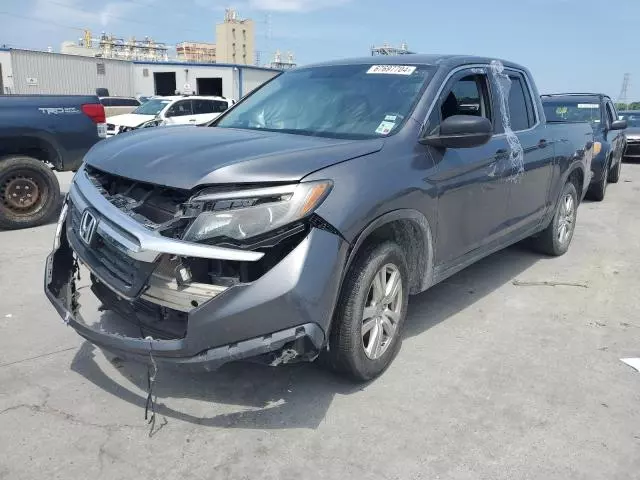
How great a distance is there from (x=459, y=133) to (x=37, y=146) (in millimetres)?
5546

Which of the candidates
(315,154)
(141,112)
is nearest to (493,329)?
(315,154)

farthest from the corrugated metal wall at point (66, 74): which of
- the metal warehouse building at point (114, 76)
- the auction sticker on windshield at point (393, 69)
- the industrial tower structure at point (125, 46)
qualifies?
the industrial tower structure at point (125, 46)

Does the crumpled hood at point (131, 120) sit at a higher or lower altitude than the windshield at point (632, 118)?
lower

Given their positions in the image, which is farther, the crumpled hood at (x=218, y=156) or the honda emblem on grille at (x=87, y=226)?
the honda emblem on grille at (x=87, y=226)

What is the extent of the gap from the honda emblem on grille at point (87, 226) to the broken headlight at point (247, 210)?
2.10ft

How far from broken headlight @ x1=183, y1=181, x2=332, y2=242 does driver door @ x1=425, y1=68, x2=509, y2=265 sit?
116cm

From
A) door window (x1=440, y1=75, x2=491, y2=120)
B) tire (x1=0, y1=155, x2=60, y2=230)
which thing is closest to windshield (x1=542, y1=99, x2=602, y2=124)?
door window (x1=440, y1=75, x2=491, y2=120)

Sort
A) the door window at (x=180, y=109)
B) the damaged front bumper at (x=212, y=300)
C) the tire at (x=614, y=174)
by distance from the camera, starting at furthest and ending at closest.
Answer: the door window at (x=180, y=109) < the tire at (x=614, y=174) < the damaged front bumper at (x=212, y=300)

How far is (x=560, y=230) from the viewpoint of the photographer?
20.0 ft

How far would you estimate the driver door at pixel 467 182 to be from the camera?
3.63 m

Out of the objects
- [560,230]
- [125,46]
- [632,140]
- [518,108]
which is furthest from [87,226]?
[125,46]

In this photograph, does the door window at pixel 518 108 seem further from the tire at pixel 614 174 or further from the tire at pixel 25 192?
the tire at pixel 614 174

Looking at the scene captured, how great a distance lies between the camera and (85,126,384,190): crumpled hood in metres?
2.65

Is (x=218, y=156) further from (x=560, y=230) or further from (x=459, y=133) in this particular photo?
(x=560, y=230)
